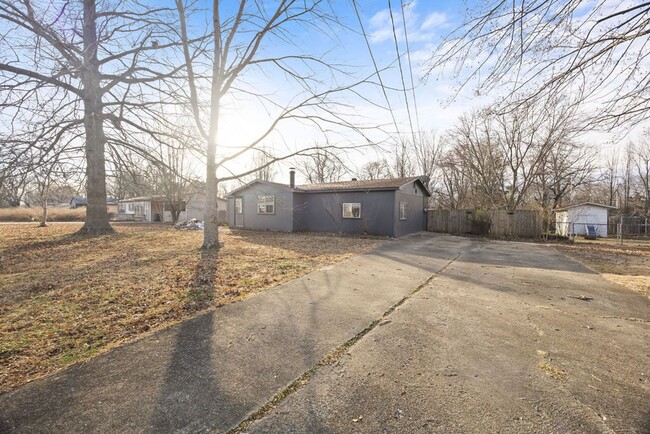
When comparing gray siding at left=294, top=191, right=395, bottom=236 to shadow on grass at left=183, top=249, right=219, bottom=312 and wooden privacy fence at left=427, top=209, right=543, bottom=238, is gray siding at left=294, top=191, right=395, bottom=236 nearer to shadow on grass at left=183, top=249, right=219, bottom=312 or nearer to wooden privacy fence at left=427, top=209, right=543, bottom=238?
wooden privacy fence at left=427, top=209, right=543, bottom=238

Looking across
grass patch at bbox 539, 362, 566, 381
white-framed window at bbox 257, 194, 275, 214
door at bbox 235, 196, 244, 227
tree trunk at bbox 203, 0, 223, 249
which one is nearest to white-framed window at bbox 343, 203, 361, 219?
white-framed window at bbox 257, 194, 275, 214

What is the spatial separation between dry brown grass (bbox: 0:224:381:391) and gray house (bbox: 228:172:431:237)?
6.52m

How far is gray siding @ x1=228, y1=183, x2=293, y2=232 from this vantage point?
56.0 ft

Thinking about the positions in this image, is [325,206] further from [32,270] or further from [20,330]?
[20,330]

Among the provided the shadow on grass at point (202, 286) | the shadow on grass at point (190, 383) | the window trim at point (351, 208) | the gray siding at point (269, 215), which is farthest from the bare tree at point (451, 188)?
Result: the shadow on grass at point (190, 383)

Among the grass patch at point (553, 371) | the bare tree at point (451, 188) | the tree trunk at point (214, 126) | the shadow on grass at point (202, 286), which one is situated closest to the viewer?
the grass patch at point (553, 371)

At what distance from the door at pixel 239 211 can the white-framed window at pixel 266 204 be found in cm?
189

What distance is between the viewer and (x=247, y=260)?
7.57 meters

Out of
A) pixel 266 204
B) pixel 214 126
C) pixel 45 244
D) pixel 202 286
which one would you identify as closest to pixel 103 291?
pixel 202 286

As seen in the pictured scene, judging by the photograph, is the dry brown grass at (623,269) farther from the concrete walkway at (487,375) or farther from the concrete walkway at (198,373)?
the concrete walkway at (198,373)

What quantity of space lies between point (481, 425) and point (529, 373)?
95 cm

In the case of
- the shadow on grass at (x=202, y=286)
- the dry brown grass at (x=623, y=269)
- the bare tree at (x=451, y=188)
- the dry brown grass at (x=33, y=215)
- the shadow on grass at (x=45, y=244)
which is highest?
the bare tree at (x=451, y=188)

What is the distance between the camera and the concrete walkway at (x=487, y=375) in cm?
186

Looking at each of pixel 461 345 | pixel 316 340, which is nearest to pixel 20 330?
pixel 316 340
